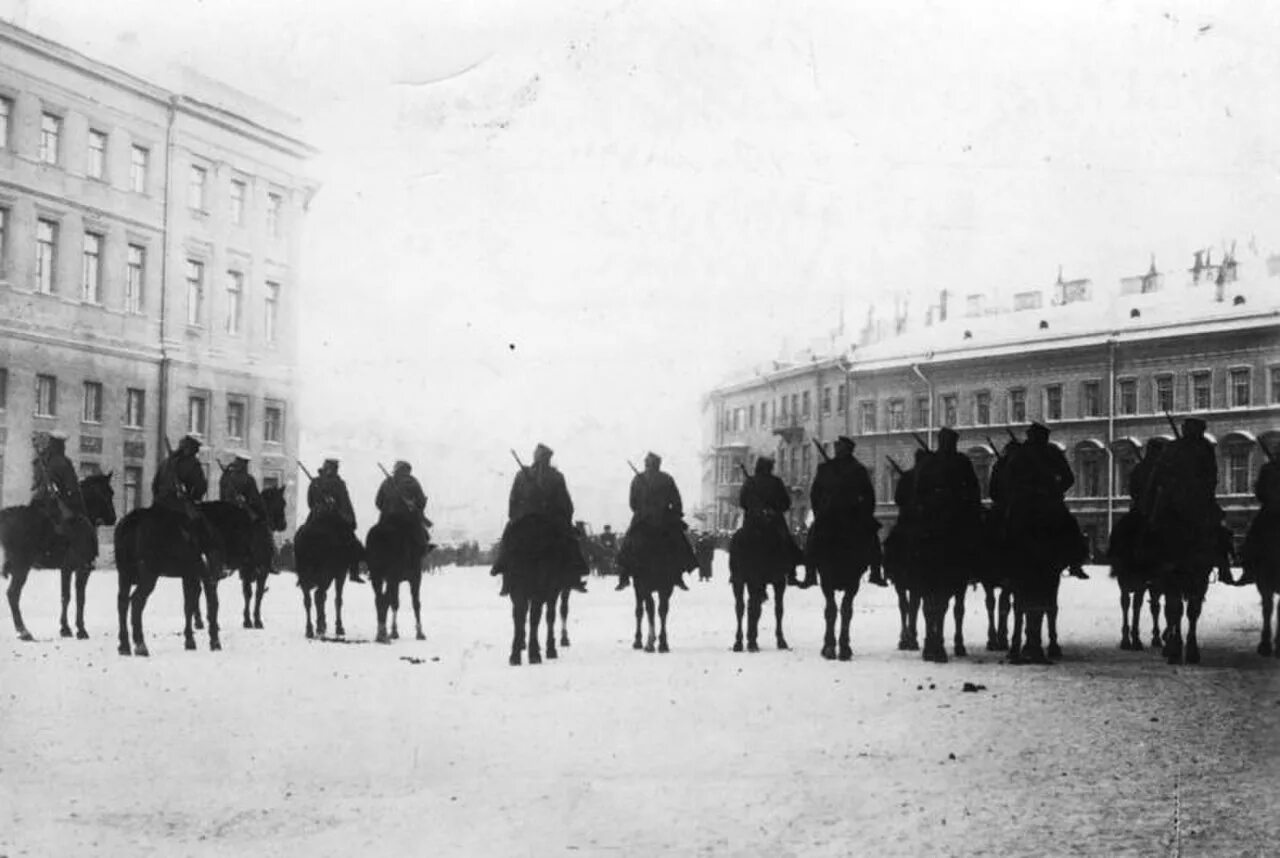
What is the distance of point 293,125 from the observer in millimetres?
13234

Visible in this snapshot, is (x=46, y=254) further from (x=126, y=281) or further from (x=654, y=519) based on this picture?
(x=654, y=519)

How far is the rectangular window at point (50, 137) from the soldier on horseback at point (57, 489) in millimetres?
6588

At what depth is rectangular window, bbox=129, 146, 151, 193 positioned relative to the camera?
21.2 m

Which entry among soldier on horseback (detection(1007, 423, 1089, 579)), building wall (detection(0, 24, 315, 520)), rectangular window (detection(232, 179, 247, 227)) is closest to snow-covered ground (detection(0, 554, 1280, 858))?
soldier on horseback (detection(1007, 423, 1089, 579))

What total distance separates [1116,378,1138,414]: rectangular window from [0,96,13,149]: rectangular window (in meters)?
26.1

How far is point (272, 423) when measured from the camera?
20.3 m

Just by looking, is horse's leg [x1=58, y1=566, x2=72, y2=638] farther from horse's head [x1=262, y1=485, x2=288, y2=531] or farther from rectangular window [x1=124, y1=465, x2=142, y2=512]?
rectangular window [x1=124, y1=465, x2=142, y2=512]

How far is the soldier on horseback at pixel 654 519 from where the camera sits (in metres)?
14.9

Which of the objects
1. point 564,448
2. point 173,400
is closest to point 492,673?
point 564,448

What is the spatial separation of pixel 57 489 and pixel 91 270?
281 inches

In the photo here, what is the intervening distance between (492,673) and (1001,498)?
523cm

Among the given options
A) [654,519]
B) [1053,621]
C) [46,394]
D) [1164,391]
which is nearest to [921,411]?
[1164,391]

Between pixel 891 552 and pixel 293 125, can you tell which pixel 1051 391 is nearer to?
pixel 891 552

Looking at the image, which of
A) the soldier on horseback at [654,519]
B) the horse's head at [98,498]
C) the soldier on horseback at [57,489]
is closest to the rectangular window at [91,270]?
the horse's head at [98,498]
